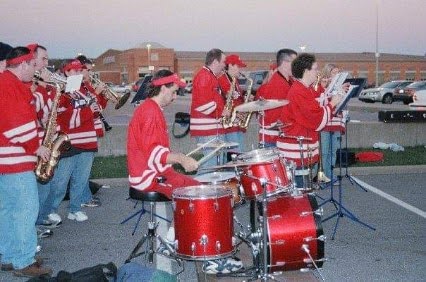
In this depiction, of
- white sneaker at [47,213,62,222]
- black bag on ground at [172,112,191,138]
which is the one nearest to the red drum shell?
white sneaker at [47,213,62,222]

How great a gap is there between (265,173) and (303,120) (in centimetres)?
133

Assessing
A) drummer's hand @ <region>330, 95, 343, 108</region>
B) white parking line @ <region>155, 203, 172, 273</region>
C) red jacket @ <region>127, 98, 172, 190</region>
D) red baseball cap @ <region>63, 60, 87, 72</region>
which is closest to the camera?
red jacket @ <region>127, 98, 172, 190</region>

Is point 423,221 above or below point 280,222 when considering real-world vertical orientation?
below

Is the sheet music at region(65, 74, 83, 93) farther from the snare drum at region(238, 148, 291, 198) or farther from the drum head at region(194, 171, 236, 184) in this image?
the snare drum at region(238, 148, 291, 198)

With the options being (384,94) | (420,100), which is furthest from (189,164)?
(384,94)

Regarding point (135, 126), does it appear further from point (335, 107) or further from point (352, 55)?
point (352, 55)

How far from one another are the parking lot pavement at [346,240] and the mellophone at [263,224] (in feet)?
0.52

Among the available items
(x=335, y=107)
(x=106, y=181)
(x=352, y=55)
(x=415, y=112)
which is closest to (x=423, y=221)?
(x=335, y=107)

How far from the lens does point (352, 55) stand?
86.6 metres

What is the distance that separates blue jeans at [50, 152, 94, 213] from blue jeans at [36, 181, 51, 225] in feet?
0.50

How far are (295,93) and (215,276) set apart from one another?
7.16 ft

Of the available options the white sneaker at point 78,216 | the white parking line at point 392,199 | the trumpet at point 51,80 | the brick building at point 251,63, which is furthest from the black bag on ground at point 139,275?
the brick building at point 251,63

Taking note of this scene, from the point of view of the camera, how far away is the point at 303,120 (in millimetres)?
6262

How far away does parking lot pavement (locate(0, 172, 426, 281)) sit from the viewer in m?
5.72
